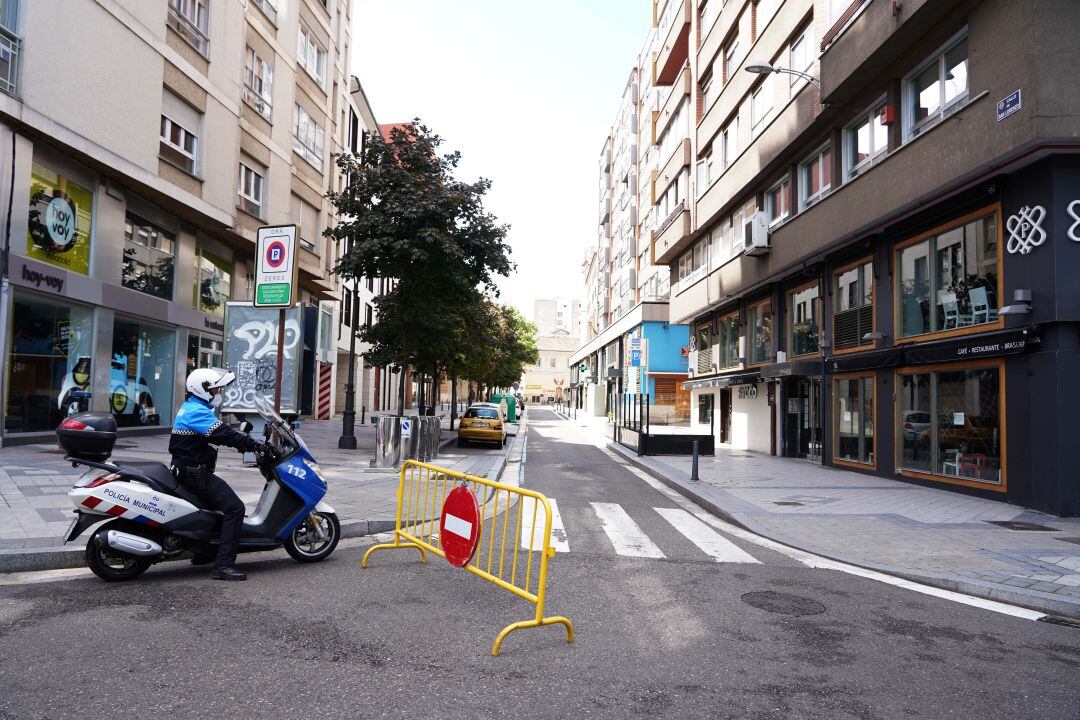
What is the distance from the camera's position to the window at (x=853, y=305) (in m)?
15.8

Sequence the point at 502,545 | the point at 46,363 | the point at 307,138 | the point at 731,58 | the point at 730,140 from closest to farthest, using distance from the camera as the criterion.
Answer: the point at 502,545 < the point at 46,363 < the point at 730,140 < the point at 731,58 < the point at 307,138

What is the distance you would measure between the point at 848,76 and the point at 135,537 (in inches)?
Result: 610

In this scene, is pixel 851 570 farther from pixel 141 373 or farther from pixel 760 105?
pixel 760 105

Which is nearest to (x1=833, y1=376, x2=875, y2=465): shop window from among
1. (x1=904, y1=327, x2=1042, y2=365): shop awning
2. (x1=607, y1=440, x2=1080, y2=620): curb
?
(x1=904, y1=327, x2=1042, y2=365): shop awning

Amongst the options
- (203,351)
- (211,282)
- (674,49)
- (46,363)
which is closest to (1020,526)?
(46,363)

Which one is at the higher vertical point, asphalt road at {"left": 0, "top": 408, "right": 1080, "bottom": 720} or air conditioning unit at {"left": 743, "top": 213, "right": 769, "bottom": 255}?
air conditioning unit at {"left": 743, "top": 213, "right": 769, "bottom": 255}

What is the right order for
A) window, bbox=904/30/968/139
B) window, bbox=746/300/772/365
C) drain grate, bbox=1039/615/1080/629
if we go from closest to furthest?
drain grate, bbox=1039/615/1080/629, window, bbox=904/30/968/139, window, bbox=746/300/772/365

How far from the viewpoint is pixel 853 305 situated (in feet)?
54.5

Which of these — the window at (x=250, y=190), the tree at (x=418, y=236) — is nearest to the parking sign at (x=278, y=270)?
the tree at (x=418, y=236)

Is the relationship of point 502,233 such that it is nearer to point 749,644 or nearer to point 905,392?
point 905,392

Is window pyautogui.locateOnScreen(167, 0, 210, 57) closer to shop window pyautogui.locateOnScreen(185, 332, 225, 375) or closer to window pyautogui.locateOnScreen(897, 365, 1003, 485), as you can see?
shop window pyautogui.locateOnScreen(185, 332, 225, 375)

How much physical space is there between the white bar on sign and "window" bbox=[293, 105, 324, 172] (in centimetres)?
2385

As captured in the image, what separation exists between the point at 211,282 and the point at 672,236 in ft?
61.6

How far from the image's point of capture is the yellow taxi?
2283 cm
